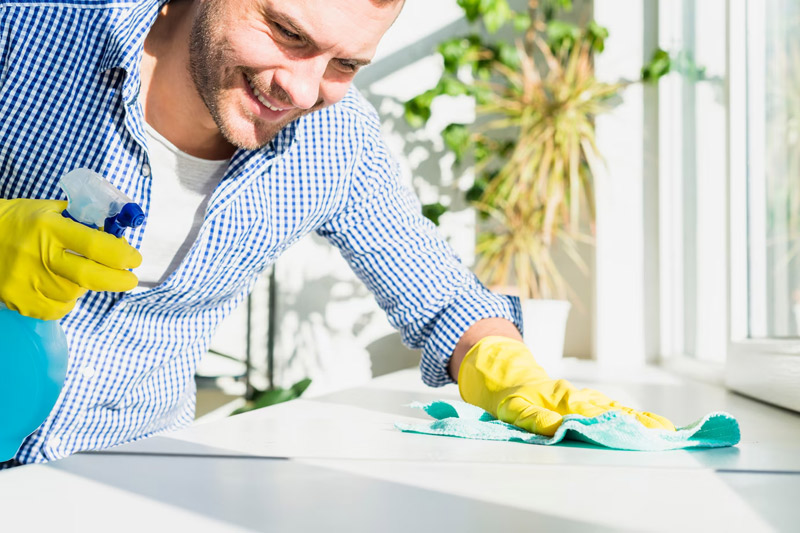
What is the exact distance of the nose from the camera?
1076mm

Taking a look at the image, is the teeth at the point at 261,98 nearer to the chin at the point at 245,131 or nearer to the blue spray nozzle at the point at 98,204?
the chin at the point at 245,131

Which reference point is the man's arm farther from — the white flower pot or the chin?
the white flower pot

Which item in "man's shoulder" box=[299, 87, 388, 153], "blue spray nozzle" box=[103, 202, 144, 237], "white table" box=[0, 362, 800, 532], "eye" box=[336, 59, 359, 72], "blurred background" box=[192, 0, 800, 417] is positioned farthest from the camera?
"blurred background" box=[192, 0, 800, 417]

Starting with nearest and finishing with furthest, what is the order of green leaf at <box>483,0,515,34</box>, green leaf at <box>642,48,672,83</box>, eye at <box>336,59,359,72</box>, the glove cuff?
the glove cuff < eye at <box>336,59,359,72</box> < green leaf at <box>642,48,672,83</box> < green leaf at <box>483,0,515,34</box>

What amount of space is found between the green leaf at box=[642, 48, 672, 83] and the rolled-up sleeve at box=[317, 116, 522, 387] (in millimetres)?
1317

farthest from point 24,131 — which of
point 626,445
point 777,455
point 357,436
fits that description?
point 777,455

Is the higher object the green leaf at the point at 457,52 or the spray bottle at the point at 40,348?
the green leaf at the point at 457,52

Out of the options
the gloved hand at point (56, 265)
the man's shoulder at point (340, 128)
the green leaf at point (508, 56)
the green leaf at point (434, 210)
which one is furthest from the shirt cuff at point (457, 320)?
the green leaf at point (508, 56)

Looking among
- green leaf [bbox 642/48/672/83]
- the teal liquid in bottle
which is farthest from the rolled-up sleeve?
green leaf [bbox 642/48/672/83]

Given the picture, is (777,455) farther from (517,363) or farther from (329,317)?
(329,317)

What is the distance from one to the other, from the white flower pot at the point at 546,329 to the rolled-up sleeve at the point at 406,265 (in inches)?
28.6

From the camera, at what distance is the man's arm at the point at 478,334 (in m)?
1.16

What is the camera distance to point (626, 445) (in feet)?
2.48

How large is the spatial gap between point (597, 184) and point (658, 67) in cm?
39
